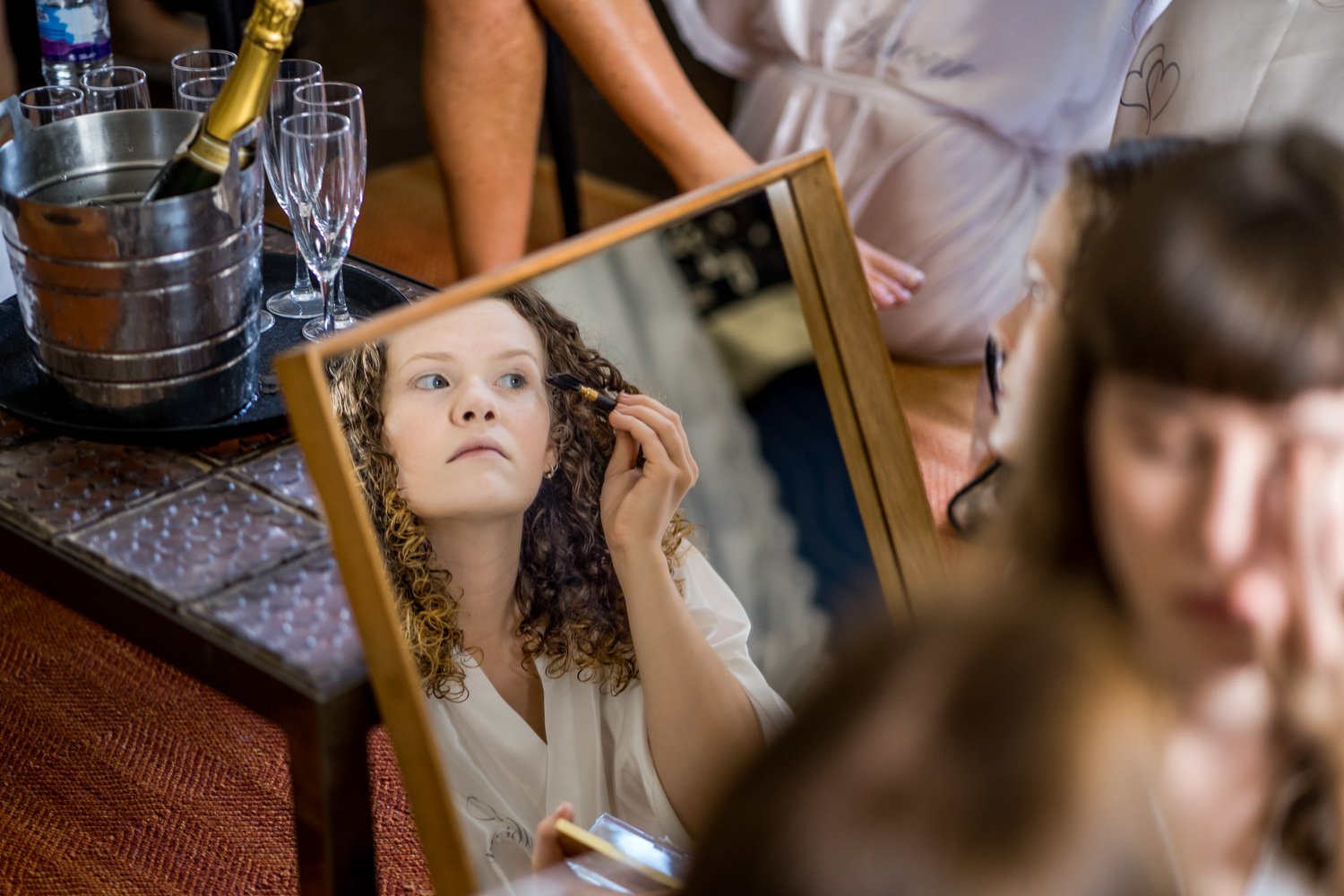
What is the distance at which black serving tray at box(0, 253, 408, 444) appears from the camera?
0.82m

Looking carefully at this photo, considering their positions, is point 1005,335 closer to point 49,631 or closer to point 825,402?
point 825,402

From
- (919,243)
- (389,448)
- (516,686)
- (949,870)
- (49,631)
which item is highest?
(949,870)

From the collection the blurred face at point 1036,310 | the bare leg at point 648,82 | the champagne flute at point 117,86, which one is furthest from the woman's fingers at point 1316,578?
the bare leg at point 648,82

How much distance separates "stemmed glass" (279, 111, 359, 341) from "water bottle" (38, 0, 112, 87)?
380 millimetres

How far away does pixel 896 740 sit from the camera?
1.09 ft

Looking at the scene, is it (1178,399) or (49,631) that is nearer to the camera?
(1178,399)

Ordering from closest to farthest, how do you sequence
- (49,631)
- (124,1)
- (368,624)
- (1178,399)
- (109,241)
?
(1178,399) < (368,624) < (109,241) < (49,631) < (124,1)

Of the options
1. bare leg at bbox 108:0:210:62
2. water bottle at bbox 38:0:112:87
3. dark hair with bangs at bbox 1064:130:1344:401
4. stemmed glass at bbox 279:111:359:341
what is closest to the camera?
dark hair with bangs at bbox 1064:130:1344:401

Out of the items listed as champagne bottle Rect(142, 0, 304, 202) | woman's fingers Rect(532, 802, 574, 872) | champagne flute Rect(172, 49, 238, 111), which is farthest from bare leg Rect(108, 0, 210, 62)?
woman's fingers Rect(532, 802, 574, 872)

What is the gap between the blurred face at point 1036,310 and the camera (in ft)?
2.47

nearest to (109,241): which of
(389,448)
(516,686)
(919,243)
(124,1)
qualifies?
(389,448)

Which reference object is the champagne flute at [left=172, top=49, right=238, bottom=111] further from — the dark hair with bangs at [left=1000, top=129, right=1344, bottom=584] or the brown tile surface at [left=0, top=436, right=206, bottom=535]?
the dark hair with bangs at [left=1000, top=129, right=1344, bottom=584]

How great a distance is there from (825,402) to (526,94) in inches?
36.7

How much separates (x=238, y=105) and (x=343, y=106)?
0.21 m
